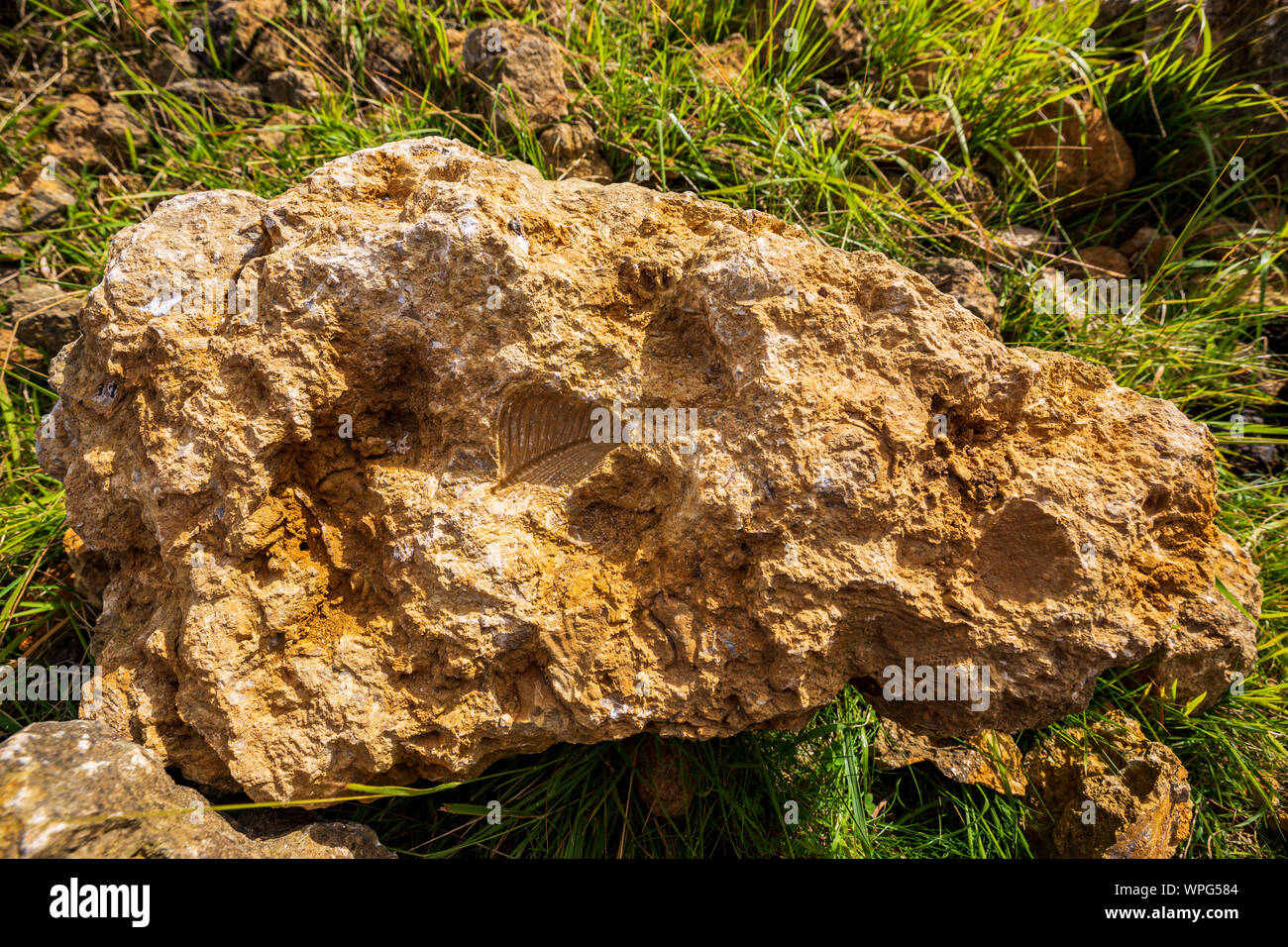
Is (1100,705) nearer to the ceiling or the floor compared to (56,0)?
nearer to the floor

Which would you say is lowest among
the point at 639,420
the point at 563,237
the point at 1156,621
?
the point at 1156,621

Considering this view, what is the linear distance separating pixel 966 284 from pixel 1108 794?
82.3 inches

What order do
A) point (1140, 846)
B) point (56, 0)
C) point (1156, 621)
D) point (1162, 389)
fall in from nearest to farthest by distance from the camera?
1. point (1156, 621)
2. point (1140, 846)
3. point (1162, 389)
4. point (56, 0)

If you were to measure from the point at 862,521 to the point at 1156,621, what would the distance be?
0.95 meters

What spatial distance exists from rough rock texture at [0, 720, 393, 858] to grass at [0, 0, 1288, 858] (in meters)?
1.09

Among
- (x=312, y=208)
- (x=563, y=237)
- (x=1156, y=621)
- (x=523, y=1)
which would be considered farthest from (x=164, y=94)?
(x=1156, y=621)

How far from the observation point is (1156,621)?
6.94 feet

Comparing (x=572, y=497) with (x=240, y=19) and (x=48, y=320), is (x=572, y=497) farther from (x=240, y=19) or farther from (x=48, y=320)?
(x=240, y=19)

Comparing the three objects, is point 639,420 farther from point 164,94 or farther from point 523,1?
point 164,94

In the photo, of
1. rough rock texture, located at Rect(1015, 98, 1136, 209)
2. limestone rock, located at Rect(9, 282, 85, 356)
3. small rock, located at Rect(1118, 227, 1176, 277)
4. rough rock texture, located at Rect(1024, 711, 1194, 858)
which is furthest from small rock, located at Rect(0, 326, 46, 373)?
small rock, located at Rect(1118, 227, 1176, 277)

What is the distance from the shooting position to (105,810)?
5.93ft

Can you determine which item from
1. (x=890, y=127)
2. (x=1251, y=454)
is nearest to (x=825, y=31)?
(x=890, y=127)

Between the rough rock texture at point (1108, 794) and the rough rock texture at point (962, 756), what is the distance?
0.07 m

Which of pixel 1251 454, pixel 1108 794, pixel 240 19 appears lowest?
pixel 1108 794
